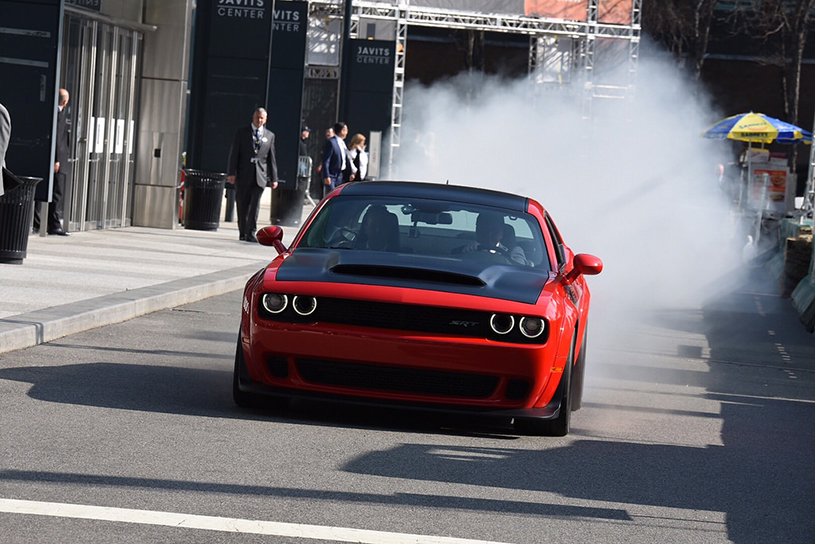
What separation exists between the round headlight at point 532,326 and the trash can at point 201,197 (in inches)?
630

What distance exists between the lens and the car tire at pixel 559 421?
7.57 m

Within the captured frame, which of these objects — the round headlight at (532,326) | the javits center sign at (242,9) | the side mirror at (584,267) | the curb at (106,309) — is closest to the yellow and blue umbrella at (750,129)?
the javits center sign at (242,9)

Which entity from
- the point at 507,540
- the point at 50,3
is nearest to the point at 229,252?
the point at 50,3

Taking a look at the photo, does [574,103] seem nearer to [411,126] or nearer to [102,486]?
[411,126]

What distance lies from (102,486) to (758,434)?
13.9ft

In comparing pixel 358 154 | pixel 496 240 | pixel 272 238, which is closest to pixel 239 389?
pixel 272 238

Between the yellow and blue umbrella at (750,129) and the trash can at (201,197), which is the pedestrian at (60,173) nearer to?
the trash can at (201,197)

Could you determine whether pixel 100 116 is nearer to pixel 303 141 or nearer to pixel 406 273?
pixel 303 141

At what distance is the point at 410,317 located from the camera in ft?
24.0

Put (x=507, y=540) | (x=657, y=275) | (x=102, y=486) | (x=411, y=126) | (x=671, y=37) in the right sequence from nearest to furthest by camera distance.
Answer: (x=507, y=540) < (x=102, y=486) < (x=657, y=275) < (x=411, y=126) < (x=671, y=37)

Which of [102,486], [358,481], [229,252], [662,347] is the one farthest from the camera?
[229,252]

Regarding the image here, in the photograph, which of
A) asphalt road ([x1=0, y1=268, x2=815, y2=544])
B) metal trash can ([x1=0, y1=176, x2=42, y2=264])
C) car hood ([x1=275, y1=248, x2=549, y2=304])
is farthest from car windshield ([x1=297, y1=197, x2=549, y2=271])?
metal trash can ([x1=0, y1=176, x2=42, y2=264])

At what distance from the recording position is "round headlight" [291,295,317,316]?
24.1ft

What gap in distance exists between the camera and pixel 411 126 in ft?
161
